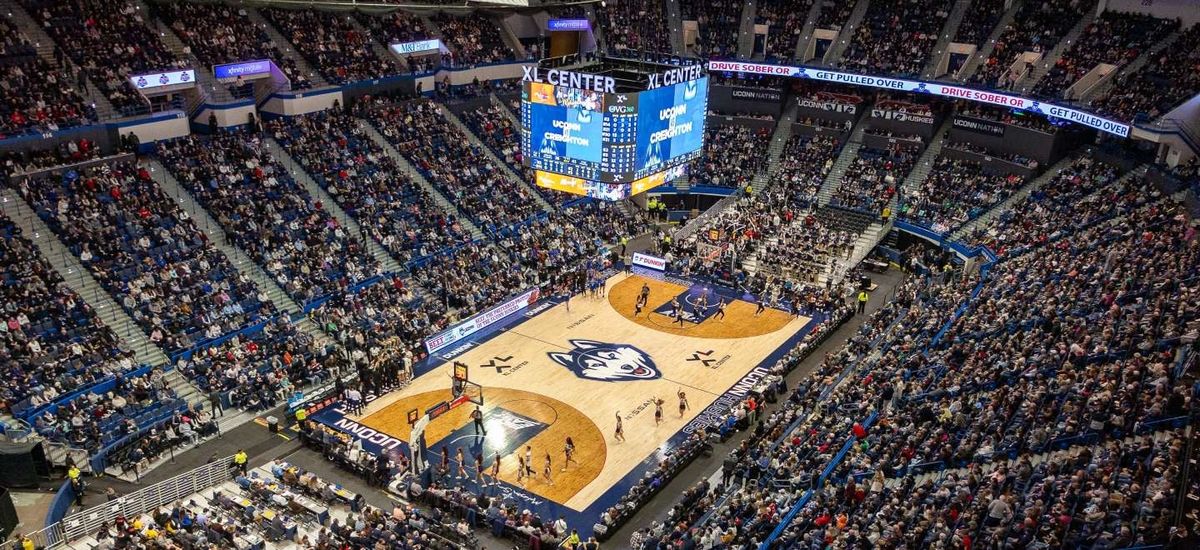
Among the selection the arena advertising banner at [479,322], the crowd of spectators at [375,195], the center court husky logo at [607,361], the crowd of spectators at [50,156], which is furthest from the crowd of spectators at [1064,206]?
the crowd of spectators at [50,156]

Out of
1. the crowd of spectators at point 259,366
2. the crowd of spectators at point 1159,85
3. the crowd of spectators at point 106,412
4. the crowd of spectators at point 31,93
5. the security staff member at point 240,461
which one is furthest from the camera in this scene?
the crowd of spectators at point 1159,85

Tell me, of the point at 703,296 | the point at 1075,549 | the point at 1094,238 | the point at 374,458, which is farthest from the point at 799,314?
the point at 1075,549

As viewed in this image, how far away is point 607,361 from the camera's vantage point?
3956 cm

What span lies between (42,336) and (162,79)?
16.7 metres

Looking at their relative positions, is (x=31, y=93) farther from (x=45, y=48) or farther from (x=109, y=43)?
(x=109, y=43)

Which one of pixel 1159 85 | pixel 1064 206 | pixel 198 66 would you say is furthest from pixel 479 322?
pixel 1159 85

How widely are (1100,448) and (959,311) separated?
13.2 meters

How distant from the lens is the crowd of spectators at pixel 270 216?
41219 mm

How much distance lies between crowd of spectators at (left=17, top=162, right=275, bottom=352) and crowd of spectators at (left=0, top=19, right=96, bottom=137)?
8.09 ft

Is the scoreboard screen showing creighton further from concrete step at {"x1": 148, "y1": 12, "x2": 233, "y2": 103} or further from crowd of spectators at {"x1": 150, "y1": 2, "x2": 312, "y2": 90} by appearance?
crowd of spectators at {"x1": 150, "y1": 2, "x2": 312, "y2": 90}

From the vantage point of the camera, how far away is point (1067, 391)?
2655cm

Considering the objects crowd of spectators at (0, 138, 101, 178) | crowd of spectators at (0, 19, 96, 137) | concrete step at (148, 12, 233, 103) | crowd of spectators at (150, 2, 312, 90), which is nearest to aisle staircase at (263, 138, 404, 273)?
concrete step at (148, 12, 233, 103)

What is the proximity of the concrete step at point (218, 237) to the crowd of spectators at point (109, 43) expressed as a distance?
3584mm

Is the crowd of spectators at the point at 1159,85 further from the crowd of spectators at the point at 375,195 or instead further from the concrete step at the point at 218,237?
the concrete step at the point at 218,237
